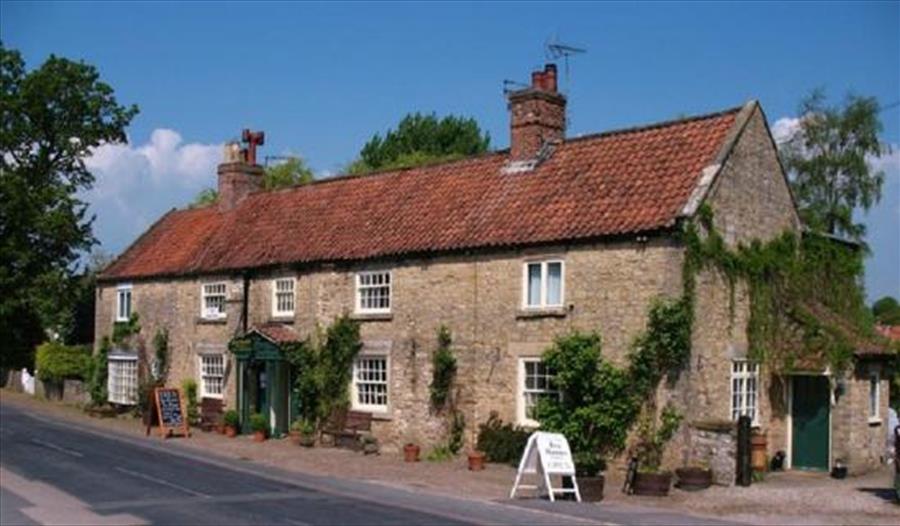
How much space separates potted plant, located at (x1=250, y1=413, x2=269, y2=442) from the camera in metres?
31.1

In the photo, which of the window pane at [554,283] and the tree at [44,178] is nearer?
the window pane at [554,283]

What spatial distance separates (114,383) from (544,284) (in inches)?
856

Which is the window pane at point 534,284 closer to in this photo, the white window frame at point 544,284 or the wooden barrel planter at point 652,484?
the white window frame at point 544,284

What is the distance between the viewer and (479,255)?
25.8m

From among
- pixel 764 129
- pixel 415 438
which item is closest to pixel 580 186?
pixel 764 129

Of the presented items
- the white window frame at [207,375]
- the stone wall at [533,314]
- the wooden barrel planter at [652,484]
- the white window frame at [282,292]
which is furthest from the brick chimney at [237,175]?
the wooden barrel planter at [652,484]

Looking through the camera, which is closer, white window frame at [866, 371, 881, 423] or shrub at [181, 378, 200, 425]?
white window frame at [866, 371, 881, 423]

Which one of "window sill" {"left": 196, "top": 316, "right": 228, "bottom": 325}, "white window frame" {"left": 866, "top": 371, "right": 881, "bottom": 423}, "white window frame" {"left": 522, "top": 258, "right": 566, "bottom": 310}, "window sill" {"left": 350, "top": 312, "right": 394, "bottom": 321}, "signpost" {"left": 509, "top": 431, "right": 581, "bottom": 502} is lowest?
"signpost" {"left": 509, "top": 431, "right": 581, "bottom": 502}

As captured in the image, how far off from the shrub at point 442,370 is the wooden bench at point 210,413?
9930mm

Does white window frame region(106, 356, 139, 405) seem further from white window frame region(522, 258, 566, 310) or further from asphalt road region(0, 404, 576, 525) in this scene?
white window frame region(522, 258, 566, 310)

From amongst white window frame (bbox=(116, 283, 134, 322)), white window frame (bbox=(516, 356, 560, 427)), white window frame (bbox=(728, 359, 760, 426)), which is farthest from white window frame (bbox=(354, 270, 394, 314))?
white window frame (bbox=(116, 283, 134, 322))

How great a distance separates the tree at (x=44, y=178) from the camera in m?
51.5

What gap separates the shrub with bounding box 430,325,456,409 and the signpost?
6.02 meters

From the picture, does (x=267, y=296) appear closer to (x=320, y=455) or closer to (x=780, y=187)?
(x=320, y=455)
